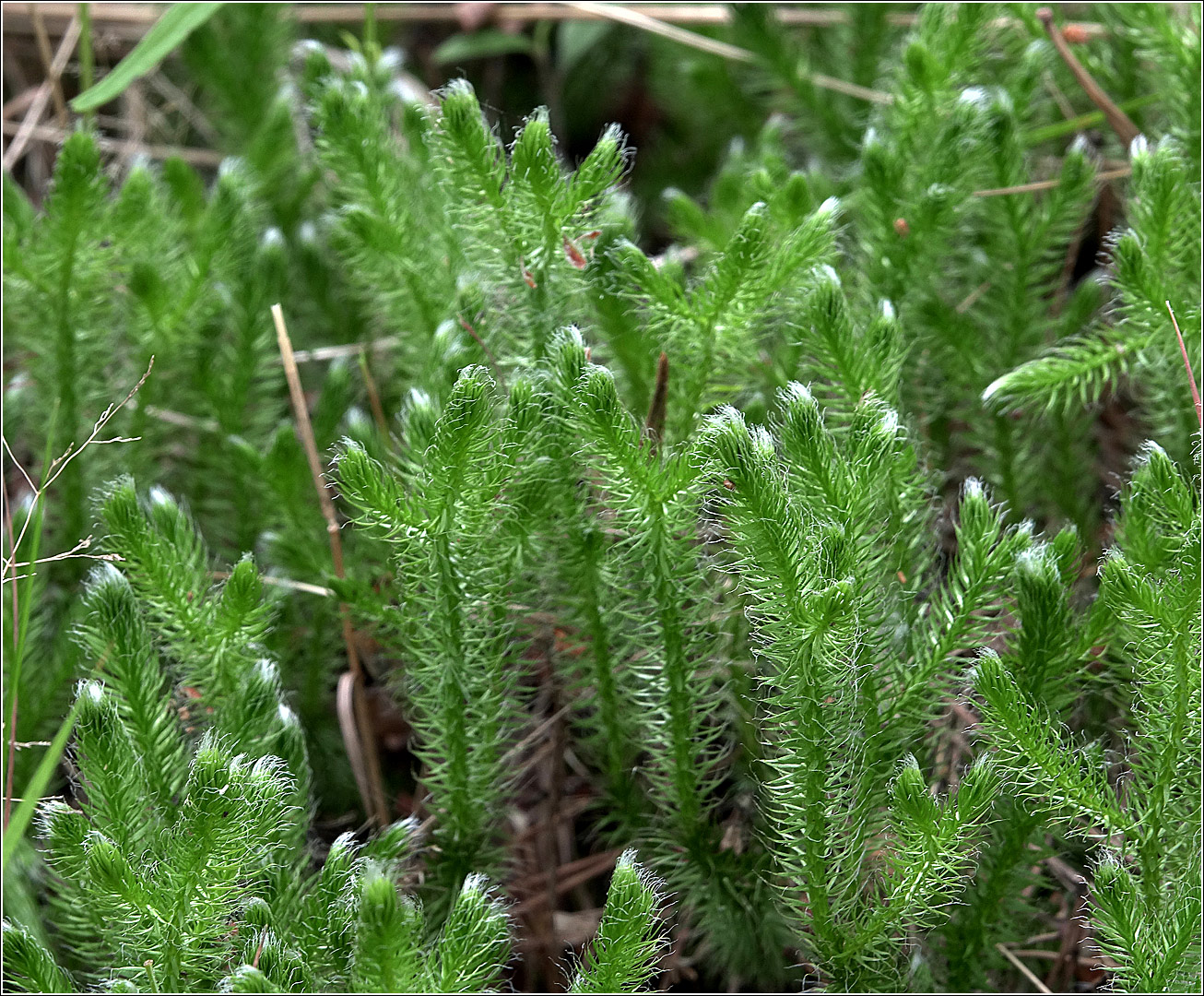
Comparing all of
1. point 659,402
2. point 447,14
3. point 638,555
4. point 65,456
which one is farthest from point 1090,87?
point 65,456

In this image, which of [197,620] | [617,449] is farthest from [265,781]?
[617,449]

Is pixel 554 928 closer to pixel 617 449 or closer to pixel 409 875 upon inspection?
pixel 409 875

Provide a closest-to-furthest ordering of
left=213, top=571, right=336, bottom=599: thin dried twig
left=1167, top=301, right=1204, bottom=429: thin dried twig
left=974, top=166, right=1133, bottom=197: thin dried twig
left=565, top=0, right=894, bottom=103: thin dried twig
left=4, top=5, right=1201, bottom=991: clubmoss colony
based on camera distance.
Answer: left=4, top=5, right=1201, bottom=991: clubmoss colony, left=1167, top=301, right=1204, bottom=429: thin dried twig, left=213, top=571, right=336, bottom=599: thin dried twig, left=974, top=166, right=1133, bottom=197: thin dried twig, left=565, top=0, right=894, bottom=103: thin dried twig

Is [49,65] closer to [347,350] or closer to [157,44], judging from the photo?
[157,44]

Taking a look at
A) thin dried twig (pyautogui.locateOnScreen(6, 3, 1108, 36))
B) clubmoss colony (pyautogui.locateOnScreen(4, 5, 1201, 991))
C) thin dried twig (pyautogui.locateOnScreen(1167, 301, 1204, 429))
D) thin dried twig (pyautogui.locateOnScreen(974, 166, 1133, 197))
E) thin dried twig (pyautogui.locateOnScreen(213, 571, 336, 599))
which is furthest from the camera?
thin dried twig (pyautogui.locateOnScreen(6, 3, 1108, 36))

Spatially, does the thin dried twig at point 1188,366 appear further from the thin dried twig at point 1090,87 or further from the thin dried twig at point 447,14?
the thin dried twig at point 447,14

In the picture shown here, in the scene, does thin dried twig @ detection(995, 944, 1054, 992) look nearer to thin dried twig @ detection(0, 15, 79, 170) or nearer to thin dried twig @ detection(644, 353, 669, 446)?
thin dried twig @ detection(644, 353, 669, 446)

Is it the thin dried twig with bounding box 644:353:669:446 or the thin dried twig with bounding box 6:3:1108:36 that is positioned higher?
the thin dried twig with bounding box 6:3:1108:36

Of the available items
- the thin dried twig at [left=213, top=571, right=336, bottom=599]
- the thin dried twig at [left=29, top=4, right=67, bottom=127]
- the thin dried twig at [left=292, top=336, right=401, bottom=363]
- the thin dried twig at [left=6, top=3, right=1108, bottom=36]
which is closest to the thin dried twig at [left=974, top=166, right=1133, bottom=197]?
the thin dried twig at [left=6, top=3, right=1108, bottom=36]
